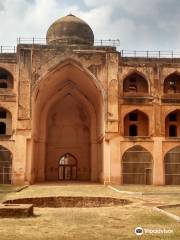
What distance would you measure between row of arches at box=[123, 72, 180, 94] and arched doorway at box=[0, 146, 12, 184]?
10.9m

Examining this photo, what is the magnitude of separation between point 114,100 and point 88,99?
6.09 meters

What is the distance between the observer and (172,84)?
3472 centimetres

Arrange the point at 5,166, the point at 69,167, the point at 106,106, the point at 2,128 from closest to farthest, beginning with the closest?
1. the point at 5,166
2. the point at 106,106
3. the point at 2,128
4. the point at 69,167

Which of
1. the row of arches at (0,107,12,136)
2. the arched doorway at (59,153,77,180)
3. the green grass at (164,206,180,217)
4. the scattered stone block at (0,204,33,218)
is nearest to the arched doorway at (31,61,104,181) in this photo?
the arched doorway at (59,153,77,180)

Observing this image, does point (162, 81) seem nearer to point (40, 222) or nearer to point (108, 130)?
point (108, 130)

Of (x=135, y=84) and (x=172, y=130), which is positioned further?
(x=172, y=130)

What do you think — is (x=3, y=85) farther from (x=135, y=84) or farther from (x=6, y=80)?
(x=135, y=84)

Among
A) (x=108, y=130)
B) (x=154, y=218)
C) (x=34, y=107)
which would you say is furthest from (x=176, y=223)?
(x=34, y=107)

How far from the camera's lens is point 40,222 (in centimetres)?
1159

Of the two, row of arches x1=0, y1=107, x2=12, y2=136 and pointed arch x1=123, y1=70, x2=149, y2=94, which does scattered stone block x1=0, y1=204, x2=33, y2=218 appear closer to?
row of arches x1=0, y1=107, x2=12, y2=136

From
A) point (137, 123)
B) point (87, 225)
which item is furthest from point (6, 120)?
point (87, 225)

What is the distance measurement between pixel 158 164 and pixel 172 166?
44.8 inches

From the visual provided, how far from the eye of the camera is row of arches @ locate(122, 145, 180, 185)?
31.5m

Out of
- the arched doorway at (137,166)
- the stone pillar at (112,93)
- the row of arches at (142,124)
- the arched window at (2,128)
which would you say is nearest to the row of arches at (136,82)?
the stone pillar at (112,93)
